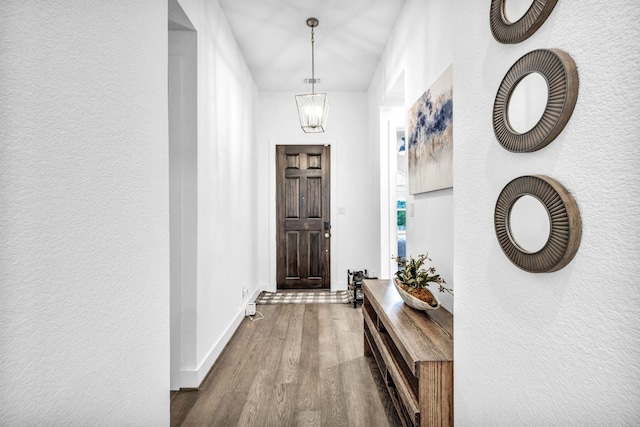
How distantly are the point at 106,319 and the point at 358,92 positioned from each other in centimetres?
448

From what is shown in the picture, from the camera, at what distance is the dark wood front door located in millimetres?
4910

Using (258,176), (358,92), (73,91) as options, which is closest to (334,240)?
(258,176)

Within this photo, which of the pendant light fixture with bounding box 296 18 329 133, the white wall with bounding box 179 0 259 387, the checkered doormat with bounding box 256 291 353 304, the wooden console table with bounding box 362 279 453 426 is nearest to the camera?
the wooden console table with bounding box 362 279 453 426

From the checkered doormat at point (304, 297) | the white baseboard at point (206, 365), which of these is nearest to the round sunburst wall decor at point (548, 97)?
the white baseboard at point (206, 365)

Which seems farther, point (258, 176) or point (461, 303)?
point (258, 176)

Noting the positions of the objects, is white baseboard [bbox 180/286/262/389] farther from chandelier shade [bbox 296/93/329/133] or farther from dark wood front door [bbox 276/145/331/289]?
chandelier shade [bbox 296/93/329/133]

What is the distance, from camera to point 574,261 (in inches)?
28.8

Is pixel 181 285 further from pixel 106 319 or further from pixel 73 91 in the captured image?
pixel 73 91

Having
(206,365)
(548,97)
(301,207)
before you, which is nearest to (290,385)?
(206,365)

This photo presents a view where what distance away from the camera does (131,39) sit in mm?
1295

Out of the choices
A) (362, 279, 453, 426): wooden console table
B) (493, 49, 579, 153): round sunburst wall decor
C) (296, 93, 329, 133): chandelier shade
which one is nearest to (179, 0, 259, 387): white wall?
(296, 93, 329, 133): chandelier shade

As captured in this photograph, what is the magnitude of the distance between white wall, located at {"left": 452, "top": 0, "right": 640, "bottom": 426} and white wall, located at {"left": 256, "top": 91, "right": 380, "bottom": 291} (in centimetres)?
376

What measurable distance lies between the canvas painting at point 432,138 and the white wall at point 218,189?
4.88 ft

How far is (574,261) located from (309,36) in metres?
3.22
